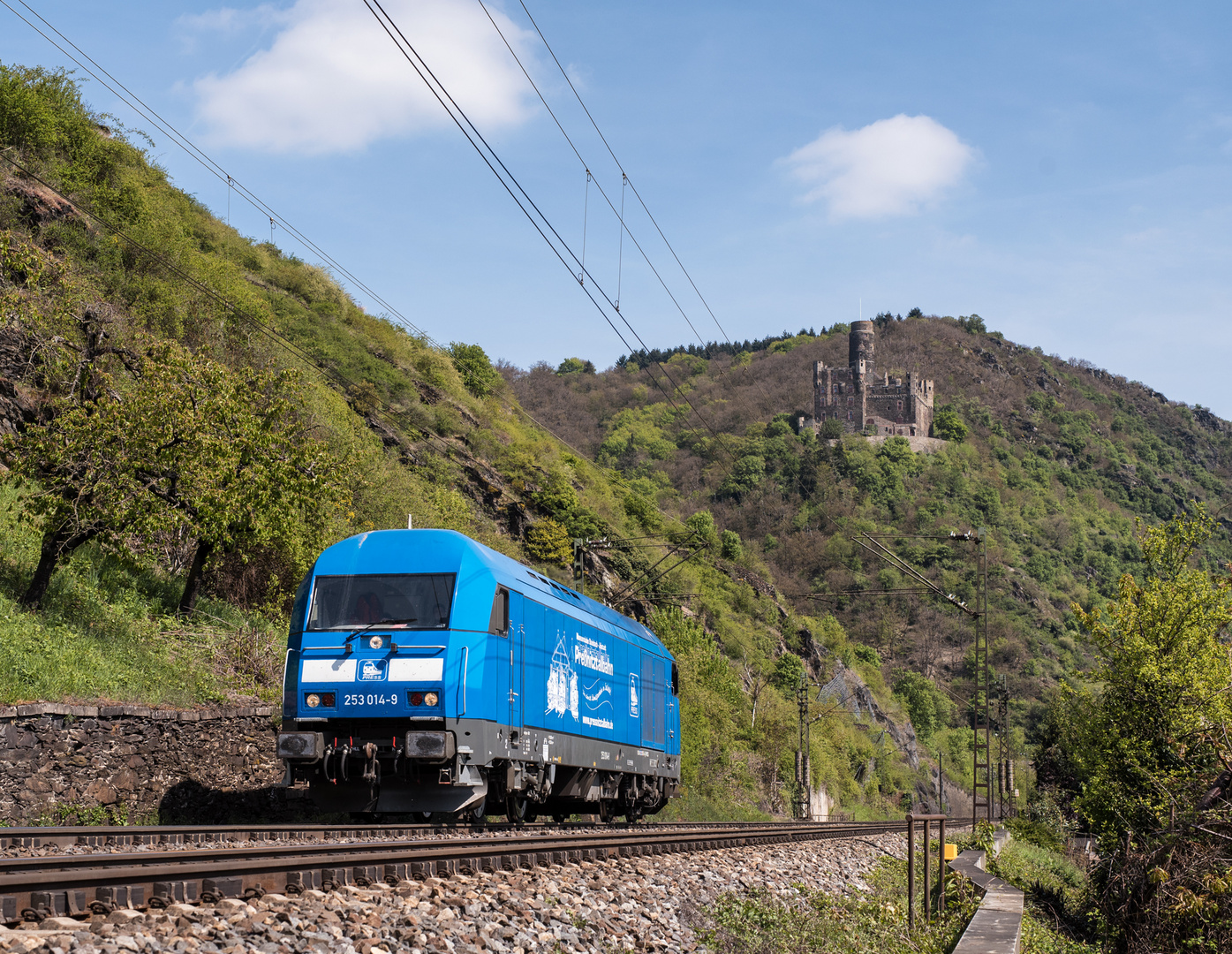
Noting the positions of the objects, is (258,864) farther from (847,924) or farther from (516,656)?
(847,924)

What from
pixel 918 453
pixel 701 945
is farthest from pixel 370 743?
pixel 918 453

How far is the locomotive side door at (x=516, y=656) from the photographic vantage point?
50.9 ft

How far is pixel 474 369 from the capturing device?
77.6m

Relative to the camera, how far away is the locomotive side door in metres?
15.5

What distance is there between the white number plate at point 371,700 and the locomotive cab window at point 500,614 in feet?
5.41

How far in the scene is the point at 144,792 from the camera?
15609mm

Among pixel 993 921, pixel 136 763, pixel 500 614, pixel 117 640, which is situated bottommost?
pixel 993 921

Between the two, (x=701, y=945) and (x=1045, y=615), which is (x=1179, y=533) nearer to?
(x=701, y=945)

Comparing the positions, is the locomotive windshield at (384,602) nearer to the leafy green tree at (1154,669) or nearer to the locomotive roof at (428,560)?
the locomotive roof at (428,560)

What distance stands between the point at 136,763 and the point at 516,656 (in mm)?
5707

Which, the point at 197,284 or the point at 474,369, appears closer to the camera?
the point at 197,284

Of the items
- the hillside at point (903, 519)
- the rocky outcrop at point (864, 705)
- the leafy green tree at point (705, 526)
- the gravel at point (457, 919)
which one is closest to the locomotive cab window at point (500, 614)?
the gravel at point (457, 919)

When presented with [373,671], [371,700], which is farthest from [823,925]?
[373,671]

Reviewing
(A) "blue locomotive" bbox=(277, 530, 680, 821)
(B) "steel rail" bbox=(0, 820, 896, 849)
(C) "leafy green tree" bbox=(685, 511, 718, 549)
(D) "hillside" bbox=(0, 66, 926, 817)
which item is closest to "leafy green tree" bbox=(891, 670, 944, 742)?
(C) "leafy green tree" bbox=(685, 511, 718, 549)
